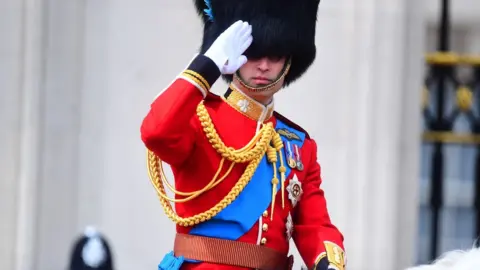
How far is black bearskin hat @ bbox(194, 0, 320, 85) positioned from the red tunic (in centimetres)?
14

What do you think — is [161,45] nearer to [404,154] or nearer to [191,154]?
[404,154]

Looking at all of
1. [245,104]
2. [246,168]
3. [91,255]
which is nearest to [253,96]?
[245,104]

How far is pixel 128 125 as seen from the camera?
595 cm

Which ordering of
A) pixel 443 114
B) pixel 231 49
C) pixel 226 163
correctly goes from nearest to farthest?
pixel 231 49, pixel 226 163, pixel 443 114

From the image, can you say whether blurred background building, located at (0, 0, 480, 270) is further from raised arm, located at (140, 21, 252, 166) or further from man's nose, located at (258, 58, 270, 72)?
raised arm, located at (140, 21, 252, 166)

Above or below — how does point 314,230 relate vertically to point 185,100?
below

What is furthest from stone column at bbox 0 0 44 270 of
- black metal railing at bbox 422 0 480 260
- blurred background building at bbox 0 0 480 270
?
black metal railing at bbox 422 0 480 260

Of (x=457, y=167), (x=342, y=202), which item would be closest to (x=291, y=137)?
(x=342, y=202)

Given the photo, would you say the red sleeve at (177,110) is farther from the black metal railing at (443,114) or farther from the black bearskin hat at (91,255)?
the black metal railing at (443,114)

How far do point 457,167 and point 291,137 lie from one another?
5.67 m

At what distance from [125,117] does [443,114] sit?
7.14 feet

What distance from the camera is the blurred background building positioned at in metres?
5.91

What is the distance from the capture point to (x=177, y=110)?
313cm

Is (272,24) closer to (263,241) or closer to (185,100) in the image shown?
(185,100)
